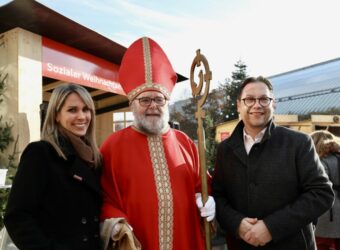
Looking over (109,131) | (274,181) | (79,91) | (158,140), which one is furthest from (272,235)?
(109,131)

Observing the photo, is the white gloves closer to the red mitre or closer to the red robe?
the red robe

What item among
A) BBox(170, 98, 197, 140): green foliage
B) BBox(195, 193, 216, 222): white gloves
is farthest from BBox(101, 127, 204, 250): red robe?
BBox(170, 98, 197, 140): green foliage

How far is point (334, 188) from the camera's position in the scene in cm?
399

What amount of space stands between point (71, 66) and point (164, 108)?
3664 mm

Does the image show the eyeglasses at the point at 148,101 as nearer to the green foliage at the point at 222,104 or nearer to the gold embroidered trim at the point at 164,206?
the gold embroidered trim at the point at 164,206

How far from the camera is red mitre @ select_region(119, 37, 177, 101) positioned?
283 centimetres

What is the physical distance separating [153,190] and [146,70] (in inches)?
39.3

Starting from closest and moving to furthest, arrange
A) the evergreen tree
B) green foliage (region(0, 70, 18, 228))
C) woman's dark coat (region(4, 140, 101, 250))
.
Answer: woman's dark coat (region(4, 140, 101, 250))
green foliage (region(0, 70, 18, 228))
the evergreen tree

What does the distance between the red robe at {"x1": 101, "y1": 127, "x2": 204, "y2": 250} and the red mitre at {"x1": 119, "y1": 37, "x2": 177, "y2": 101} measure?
1.34ft

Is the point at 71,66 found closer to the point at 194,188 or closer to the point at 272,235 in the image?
the point at 194,188

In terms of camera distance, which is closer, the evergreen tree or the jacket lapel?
the jacket lapel

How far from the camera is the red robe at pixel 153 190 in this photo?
2.45 meters

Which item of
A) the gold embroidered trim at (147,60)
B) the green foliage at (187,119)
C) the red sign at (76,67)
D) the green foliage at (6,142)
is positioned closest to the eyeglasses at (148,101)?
the gold embroidered trim at (147,60)

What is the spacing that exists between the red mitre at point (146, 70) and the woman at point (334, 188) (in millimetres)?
2094
